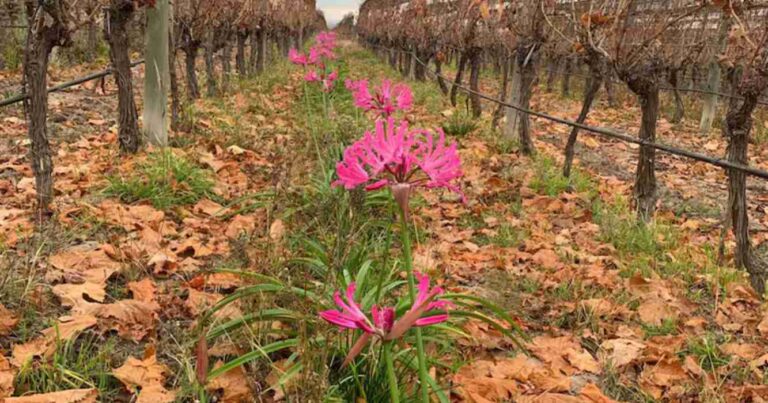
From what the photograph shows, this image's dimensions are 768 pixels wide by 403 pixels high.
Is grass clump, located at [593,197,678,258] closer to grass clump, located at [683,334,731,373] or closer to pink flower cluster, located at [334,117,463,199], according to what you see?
grass clump, located at [683,334,731,373]

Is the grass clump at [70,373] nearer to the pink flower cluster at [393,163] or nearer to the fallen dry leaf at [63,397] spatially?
the fallen dry leaf at [63,397]

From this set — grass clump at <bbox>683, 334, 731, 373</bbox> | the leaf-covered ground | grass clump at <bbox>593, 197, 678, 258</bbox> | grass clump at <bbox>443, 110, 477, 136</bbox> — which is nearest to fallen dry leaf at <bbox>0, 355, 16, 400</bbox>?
the leaf-covered ground

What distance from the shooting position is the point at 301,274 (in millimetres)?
2697

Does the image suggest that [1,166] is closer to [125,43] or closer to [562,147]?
[125,43]

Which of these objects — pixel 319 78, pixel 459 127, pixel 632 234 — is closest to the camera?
pixel 632 234

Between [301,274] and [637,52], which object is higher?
[637,52]

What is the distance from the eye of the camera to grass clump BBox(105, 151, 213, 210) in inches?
149

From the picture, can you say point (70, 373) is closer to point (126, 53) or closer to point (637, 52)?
point (126, 53)

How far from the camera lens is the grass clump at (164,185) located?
3.78 meters

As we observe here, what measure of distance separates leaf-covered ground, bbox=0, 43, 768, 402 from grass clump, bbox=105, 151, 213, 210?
0.6 inches

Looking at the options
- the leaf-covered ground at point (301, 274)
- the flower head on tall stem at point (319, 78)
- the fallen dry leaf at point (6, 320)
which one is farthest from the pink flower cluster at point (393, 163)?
the flower head on tall stem at point (319, 78)

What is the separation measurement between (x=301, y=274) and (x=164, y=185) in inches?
65.2

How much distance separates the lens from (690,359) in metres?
2.44

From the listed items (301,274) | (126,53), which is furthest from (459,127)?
(301,274)
